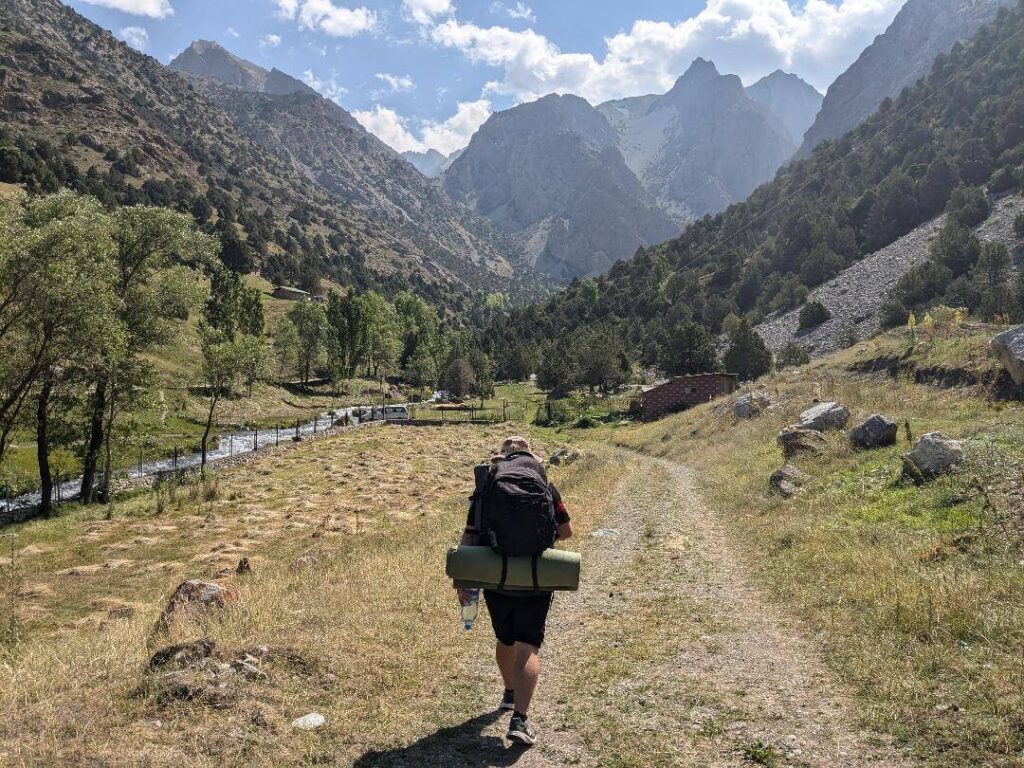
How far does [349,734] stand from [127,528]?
84.8 feet

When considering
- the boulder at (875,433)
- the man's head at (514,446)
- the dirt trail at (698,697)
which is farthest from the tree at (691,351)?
the man's head at (514,446)

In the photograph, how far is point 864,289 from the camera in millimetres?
105875

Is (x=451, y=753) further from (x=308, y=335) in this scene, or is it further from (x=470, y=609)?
(x=308, y=335)

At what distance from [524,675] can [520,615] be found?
53cm

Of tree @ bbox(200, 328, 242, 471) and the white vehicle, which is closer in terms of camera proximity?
tree @ bbox(200, 328, 242, 471)

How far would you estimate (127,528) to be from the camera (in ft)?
85.9

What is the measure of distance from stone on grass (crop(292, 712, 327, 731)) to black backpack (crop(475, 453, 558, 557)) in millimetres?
2295

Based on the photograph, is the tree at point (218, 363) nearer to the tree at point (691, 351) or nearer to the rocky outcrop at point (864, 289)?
the tree at point (691, 351)

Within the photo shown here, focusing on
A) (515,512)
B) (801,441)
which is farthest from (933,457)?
(515,512)

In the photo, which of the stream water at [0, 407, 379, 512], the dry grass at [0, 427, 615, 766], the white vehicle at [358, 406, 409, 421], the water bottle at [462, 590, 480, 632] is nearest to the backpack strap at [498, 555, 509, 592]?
the water bottle at [462, 590, 480, 632]

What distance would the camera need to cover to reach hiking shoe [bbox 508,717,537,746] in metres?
5.34

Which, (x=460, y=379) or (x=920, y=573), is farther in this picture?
(x=460, y=379)

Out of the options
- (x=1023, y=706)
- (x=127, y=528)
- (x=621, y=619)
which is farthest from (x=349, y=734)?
(x=127, y=528)

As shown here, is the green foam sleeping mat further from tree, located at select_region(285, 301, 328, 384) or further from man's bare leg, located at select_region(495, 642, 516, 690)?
tree, located at select_region(285, 301, 328, 384)
